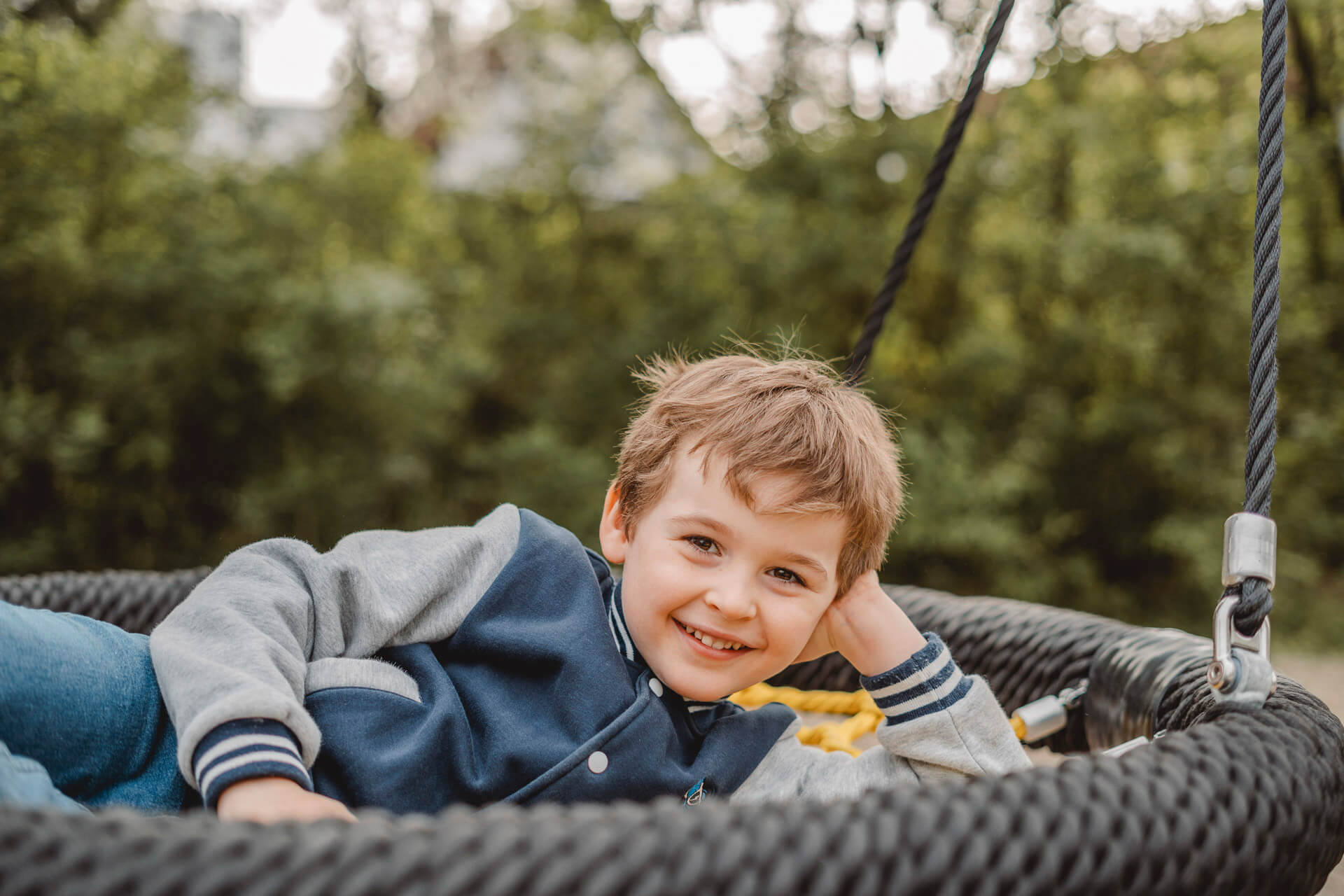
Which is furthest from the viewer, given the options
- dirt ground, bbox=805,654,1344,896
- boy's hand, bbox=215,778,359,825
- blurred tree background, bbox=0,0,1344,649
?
blurred tree background, bbox=0,0,1344,649

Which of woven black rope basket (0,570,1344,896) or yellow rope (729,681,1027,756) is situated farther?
yellow rope (729,681,1027,756)

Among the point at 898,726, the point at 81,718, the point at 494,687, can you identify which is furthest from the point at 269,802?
the point at 898,726

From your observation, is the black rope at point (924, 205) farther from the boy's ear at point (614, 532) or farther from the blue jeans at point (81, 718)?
the blue jeans at point (81, 718)

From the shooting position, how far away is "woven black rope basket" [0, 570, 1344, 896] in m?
0.37

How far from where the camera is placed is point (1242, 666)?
66 centimetres

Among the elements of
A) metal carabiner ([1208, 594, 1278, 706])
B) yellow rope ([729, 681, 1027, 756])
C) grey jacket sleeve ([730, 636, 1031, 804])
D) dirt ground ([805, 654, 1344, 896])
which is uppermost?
metal carabiner ([1208, 594, 1278, 706])

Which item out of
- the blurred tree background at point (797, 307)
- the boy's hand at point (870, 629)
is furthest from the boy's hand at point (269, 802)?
the blurred tree background at point (797, 307)

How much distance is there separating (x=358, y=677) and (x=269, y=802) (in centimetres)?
22

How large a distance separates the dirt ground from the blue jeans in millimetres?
959

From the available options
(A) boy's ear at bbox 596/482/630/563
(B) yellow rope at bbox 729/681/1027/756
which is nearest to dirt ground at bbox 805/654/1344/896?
(B) yellow rope at bbox 729/681/1027/756

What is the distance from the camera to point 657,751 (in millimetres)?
847

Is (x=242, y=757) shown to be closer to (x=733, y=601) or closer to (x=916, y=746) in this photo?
(x=733, y=601)

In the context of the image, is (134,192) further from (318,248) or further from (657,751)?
(657,751)

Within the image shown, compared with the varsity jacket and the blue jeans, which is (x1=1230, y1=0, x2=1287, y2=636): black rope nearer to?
the varsity jacket
